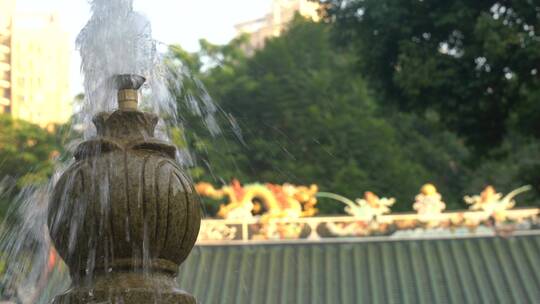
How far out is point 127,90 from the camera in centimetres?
556

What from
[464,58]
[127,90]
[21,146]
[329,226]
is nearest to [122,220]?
[127,90]

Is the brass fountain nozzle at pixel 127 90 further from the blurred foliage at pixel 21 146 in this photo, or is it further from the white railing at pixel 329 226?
the blurred foliage at pixel 21 146

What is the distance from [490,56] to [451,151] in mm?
19418

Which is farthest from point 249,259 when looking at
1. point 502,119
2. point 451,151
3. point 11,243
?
point 451,151

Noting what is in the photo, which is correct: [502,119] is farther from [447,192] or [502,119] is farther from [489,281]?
[447,192]

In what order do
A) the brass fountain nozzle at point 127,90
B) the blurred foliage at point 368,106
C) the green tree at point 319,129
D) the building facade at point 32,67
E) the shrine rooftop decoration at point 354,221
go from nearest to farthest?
the brass fountain nozzle at point 127,90 < the blurred foliage at point 368,106 < the shrine rooftop decoration at point 354,221 < the building facade at point 32,67 < the green tree at point 319,129

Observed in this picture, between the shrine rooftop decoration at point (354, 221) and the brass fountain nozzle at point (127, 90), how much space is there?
8.27 m

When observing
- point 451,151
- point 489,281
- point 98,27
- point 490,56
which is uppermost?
point 451,151

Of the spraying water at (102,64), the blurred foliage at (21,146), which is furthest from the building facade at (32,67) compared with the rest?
the spraying water at (102,64)

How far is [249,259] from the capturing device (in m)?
14.0

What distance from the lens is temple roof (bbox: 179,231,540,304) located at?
1295 cm

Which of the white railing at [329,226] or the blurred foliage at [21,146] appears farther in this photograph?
the blurred foliage at [21,146]

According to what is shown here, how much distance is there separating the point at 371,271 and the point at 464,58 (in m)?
3.48

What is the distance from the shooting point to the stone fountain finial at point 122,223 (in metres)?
5.07
